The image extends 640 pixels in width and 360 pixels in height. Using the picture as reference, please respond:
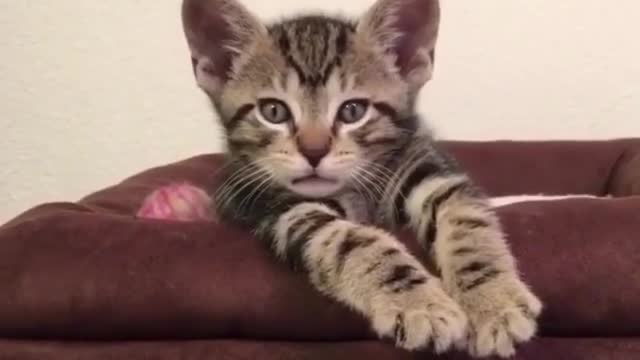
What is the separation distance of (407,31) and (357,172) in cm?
24

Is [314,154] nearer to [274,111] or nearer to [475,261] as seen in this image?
[274,111]

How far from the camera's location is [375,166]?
3.77 ft

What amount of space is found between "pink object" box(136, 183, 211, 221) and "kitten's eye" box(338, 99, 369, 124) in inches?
12.5

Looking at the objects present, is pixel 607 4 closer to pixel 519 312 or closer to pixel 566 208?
pixel 566 208

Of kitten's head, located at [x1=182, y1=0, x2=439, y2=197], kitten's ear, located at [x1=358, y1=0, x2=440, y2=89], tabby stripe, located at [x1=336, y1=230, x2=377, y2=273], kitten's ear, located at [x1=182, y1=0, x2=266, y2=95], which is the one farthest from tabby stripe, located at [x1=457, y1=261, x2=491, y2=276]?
kitten's ear, located at [x1=182, y1=0, x2=266, y2=95]

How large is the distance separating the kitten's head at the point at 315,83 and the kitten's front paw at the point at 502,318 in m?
0.27

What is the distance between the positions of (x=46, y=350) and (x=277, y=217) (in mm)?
317

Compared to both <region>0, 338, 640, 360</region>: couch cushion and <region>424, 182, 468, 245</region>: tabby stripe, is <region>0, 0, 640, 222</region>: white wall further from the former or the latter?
<region>0, 338, 640, 360</region>: couch cushion

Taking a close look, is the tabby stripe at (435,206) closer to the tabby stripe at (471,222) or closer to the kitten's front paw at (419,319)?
the tabby stripe at (471,222)

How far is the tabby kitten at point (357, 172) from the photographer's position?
2.98 feet

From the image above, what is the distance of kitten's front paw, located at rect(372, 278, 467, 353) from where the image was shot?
86 cm

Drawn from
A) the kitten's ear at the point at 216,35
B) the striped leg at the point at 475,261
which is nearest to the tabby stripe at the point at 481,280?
the striped leg at the point at 475,261

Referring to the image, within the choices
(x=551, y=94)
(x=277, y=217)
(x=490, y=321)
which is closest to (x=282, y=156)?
(x=277, y=217)

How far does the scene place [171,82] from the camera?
77.3 inches
